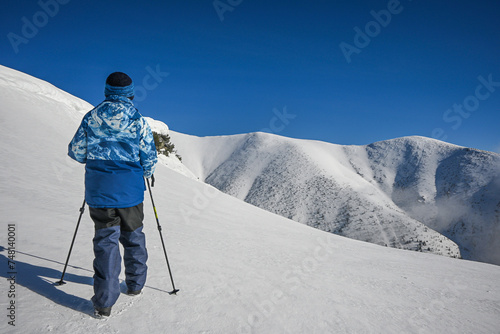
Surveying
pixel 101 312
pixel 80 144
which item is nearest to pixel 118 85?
pixel 80 144

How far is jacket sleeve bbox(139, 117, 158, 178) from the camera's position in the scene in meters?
Result: 3.13

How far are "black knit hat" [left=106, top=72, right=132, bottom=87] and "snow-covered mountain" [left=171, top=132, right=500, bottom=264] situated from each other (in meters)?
52.2

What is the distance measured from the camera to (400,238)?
47.2m

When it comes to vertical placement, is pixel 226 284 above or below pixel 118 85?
below

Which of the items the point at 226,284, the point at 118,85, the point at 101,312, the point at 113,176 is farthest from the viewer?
the point at 226,284

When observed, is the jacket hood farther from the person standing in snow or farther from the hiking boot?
the hiking boot

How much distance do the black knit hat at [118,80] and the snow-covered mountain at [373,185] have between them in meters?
52.2

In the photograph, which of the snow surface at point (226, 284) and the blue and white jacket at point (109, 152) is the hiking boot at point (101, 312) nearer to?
the snow surface at point (226, 284)

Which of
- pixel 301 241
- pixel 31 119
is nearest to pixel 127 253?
pixel 301 241

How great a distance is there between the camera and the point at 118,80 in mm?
3107

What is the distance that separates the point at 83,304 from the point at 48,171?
879 cm

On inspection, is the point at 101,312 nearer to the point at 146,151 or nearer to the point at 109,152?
the point at 109,152

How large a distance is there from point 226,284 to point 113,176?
244cm

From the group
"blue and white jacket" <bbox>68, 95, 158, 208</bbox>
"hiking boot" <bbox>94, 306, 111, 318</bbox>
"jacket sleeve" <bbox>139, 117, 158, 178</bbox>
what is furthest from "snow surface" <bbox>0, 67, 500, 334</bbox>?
"jacket sleeve" <bbox>139, 117, 158, 178</bbox>
